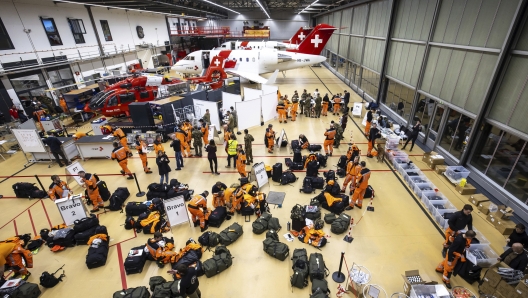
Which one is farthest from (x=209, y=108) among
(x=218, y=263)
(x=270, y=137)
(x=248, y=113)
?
(x=218, y=263)

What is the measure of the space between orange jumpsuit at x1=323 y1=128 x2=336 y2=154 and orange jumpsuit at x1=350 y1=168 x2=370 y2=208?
11.3ft

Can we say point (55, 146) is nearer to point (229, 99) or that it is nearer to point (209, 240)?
point (229, 99)

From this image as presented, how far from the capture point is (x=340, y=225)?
24.2 ft

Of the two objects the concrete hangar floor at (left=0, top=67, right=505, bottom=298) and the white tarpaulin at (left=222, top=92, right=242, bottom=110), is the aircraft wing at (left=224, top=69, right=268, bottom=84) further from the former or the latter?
the concrete hangar floor at (left=0, top=67, right=505, bottom=298)

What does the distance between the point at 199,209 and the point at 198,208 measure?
46mm

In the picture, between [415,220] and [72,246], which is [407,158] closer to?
[415,220]

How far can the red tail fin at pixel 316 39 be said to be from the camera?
2297 centimetres

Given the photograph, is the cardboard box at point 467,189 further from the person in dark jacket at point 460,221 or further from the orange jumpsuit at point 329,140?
the orange jumpsuit at point 329,140

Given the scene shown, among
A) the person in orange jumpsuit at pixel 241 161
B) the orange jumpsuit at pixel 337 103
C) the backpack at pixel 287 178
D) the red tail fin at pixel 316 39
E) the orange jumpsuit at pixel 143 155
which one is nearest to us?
the person in orange jumpsuit at pixel 241 161

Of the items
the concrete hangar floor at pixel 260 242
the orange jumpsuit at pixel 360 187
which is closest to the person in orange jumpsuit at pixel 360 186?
the orange jumpsuit at pixel 360 187

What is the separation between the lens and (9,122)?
15.8 metres

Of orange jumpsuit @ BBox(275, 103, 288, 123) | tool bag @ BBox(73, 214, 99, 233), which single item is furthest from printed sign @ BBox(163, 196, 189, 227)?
orange jumpsuit @ BBox(275, 103, 288, 123)

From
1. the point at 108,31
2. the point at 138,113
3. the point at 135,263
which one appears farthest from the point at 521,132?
the point at 108,31

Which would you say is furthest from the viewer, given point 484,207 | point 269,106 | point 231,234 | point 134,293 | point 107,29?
point 107,29
